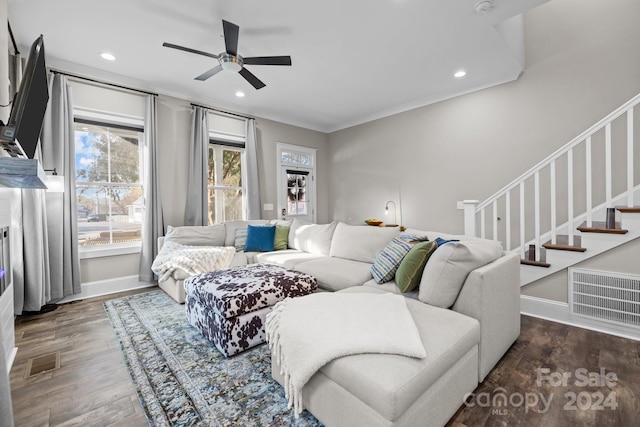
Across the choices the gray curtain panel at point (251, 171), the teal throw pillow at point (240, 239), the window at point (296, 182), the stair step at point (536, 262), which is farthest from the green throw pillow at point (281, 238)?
the stair step at point (536, 262)

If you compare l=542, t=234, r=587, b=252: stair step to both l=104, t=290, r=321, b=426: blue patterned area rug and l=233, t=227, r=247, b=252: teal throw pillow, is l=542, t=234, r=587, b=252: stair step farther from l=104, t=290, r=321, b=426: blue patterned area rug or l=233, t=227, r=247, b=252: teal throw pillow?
l=233, t=227, r=247, b=252: teal throw pillow

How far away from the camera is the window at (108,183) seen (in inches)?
136

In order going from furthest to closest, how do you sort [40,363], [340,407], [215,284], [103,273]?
[103,273] < [215,284] < [40,363] < [340,407]

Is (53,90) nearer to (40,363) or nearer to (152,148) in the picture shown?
(152,148)

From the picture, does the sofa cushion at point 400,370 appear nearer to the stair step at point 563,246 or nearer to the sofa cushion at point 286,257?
the sofa cushion at point 286,257

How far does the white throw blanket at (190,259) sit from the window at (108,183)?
33.7 inches

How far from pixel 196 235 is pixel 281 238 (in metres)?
1.16

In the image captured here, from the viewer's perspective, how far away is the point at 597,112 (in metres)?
3.03

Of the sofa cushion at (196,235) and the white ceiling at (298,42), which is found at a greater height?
the white ceiling at (298,42)

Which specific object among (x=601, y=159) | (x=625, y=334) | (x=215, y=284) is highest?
(x=601, y=159)

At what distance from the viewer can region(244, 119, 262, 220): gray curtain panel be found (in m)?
4.77

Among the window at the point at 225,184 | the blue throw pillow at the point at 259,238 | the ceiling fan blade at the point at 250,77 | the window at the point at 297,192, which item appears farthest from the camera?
the window at the point at 297,192

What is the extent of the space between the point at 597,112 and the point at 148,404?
15.9 feet

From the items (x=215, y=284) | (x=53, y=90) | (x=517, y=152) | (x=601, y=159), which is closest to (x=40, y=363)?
(x=215, y=284)
